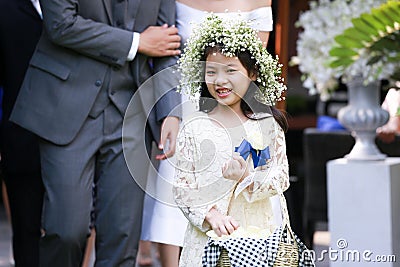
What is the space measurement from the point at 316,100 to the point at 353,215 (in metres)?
6.39

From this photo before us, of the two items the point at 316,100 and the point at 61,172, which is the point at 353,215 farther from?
the point at 316,100

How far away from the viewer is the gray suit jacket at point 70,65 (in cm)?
455

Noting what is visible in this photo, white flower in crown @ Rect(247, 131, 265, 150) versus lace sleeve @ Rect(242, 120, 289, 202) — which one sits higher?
white flower in crown @ Rect(247, 131, 265, 150)

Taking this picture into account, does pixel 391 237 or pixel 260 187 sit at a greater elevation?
pixel 260 187

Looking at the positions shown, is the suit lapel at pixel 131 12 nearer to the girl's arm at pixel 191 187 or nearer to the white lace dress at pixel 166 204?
the white lace dress at pixel 166 204

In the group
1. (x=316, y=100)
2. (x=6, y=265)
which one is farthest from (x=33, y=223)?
(x=316, y=100)

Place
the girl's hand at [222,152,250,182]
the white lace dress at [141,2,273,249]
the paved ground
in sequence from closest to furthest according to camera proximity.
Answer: the girl's hand at [222,152,250,182] < the white lace dress at [141,2,273,249] < the paved ground

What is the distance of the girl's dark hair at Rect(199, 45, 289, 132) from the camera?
13.0 ft

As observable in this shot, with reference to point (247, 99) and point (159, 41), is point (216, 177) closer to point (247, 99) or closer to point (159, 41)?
point (247, 99)

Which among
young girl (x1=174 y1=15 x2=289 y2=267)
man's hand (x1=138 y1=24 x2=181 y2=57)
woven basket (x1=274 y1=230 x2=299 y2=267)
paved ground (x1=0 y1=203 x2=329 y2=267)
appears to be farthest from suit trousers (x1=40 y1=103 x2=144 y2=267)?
paved ground (x1=0 y1=203 x2=329 y2=267)

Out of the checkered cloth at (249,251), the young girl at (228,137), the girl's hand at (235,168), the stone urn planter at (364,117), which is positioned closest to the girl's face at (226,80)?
the young girl at (228,137)

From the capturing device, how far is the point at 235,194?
12.6 feet

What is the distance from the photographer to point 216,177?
3.87 meters

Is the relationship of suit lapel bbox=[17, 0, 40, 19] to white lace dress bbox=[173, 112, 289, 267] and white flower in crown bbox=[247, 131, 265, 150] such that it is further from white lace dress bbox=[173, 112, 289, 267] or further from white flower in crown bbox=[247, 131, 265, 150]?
white flower in crown bbox=[247, 131, 265, 150]
